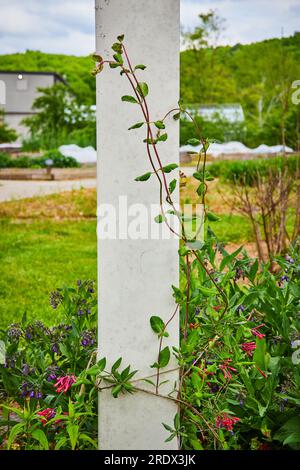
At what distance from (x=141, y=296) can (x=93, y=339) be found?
398 mm

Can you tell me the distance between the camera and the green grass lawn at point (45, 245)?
4258mm

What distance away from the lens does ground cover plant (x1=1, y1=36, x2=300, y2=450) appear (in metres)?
1.52

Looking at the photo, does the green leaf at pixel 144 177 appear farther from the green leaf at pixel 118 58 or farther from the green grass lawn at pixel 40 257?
the green grass lawn at pixel 40 257

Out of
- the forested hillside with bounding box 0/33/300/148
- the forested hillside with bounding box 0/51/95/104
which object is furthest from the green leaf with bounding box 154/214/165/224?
the forested hillside with bounding box 0/51/95/104

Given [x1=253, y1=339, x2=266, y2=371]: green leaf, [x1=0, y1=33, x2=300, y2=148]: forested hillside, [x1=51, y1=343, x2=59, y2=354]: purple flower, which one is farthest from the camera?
[x1=0, y1=33, x2=300, y2=148]: forested hillside

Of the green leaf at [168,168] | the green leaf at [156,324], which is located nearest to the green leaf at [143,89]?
the green leaf at [168,168]

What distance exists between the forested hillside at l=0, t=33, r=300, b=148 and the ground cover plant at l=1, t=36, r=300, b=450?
52.4ft

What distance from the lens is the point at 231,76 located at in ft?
105

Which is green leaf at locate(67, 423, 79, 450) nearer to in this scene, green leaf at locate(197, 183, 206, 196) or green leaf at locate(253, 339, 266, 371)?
green leaf at locate(253, 339, 266, 371)

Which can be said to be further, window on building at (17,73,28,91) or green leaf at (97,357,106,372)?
window on building at (17,73,28,91)

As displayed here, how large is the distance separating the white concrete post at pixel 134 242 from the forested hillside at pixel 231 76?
53.3ft

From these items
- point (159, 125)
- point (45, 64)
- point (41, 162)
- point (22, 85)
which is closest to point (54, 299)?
point (159, 125)

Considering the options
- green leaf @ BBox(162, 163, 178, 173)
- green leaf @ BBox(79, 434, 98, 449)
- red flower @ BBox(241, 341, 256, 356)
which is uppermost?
green leaf @ BBox(162, 163, 178, 173)

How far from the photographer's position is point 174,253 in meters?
1.54
